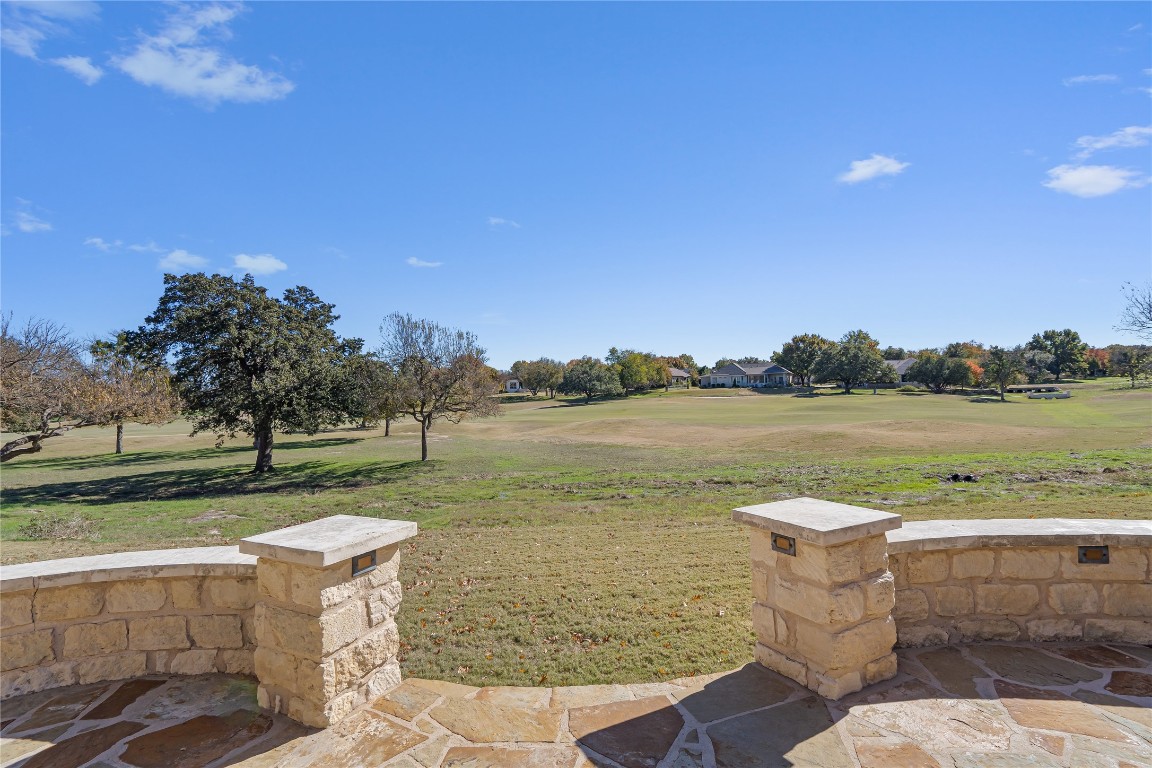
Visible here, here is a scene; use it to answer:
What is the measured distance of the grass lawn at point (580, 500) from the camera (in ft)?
18.3

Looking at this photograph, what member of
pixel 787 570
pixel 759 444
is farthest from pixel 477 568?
pixel 759 444

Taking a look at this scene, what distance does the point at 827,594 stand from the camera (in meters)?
3.45

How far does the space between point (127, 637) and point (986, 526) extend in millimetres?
6303

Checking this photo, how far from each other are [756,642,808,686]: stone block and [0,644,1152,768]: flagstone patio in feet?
0.27

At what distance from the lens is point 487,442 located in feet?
113

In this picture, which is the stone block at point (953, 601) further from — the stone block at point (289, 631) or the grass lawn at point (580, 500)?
the stone block at point (289, 631)

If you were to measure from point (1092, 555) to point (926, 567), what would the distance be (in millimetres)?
1145

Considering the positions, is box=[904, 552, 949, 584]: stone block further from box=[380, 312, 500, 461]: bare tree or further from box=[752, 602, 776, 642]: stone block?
box=[380, 312, 500, 461]: bare tree

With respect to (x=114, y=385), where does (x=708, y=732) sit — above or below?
below

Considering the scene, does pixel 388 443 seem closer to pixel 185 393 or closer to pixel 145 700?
pixel 185 393

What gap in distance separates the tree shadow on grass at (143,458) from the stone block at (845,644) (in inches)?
1118

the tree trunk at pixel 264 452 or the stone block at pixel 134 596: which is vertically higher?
the stone block at pixel 134 596

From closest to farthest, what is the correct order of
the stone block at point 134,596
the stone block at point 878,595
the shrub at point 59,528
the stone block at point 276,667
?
the stone block at point 276,667, the stone block at point 878,595, the stone block at point 134,596, the shrub at point 59,528

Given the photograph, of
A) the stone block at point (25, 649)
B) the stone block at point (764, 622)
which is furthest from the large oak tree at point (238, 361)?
the stone block at point (764, 622)
